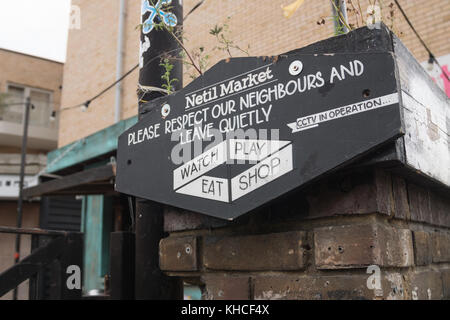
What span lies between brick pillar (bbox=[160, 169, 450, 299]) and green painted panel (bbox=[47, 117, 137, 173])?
7.30 m

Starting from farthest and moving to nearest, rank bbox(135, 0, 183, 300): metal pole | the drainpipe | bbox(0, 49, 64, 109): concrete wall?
bbox(0, 49, 64, 109): concrete wall < the drainpipe < bbox(135, 0, 183, 300): metal pole

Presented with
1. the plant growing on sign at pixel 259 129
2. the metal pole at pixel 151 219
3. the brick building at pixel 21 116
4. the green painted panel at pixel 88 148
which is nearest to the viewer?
the plant growing on sign at pixel 259 129

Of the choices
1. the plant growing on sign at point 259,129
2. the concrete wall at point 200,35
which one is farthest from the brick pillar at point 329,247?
the concrete wall at point 200,35

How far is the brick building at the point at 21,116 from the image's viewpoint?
15.4 meters

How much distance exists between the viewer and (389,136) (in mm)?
1056

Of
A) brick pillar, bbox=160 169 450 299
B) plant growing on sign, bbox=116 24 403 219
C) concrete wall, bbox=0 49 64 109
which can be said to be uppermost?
concrete wall, bbox=0 49 64 109

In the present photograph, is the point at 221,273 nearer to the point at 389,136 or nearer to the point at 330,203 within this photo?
the point at 330,203

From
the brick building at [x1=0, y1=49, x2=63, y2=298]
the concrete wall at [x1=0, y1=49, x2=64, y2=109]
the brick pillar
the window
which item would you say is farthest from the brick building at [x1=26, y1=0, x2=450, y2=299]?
the window

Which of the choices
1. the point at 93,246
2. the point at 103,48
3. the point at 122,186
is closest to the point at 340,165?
the point at 122,186

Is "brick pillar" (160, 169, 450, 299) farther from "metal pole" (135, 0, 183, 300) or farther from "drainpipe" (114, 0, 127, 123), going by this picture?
"drainpipe" (114, 0, 127, 123)

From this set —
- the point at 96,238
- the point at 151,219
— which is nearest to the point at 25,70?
the point at 96,238

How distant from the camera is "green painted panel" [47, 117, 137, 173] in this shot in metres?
9.30

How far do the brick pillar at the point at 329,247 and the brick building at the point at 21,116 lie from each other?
15.2 meters

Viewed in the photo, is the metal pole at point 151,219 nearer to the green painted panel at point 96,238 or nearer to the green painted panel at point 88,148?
the green painted panel at point 88,148
